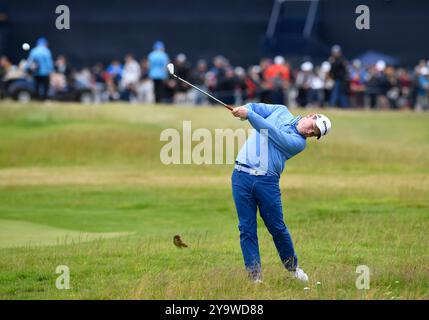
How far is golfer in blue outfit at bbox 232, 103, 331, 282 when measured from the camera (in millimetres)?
11852

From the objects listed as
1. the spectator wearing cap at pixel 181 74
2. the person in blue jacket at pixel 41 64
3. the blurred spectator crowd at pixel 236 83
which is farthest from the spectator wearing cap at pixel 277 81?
the person in blue jacket at pixel 41 64

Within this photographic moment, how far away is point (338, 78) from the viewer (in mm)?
41625

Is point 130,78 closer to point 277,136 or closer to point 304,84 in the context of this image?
point 304,84

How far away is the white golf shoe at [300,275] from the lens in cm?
1220

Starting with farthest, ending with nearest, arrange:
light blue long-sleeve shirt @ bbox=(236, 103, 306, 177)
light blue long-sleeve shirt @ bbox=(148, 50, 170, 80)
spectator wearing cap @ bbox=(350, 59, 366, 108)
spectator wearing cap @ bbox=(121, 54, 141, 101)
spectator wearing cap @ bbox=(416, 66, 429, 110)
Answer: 1. spectator wearing cap @ bbox=(121, 54, 141, 101)
2. spectator wearing cap @ bbox=(350, 59, 366, 108)
3. spectator wearing cap @ bbox=(416, 66, 429, 110)
4. light blue long-sleeve shirt @ bbox=(148, 50, 170, 80)
5. light blue long-sleeve shirt @ bbox=(236, 103, 306, 177)

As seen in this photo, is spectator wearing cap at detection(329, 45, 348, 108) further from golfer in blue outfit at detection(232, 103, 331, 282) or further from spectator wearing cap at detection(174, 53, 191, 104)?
golfer in blue outfit at detection(232, 103, 331, 282)

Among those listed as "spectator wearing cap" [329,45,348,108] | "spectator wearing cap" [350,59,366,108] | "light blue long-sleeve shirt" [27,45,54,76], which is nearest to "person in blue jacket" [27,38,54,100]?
"light blue long-sleeve shirt" [27,45,54,76]

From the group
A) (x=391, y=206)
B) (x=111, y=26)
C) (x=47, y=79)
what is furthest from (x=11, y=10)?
(x=391, y=206)

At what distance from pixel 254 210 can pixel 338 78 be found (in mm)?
29978

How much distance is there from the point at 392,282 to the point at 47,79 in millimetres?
27976

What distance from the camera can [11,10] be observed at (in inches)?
1882

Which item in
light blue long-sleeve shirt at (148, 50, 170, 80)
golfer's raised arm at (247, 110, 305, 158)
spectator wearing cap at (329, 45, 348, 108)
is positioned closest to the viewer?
golfer's raised arm at (247, 110, 305, 158)

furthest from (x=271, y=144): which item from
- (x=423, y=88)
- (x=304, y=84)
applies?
(x=423, y=88)

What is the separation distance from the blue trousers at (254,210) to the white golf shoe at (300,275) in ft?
0.29
